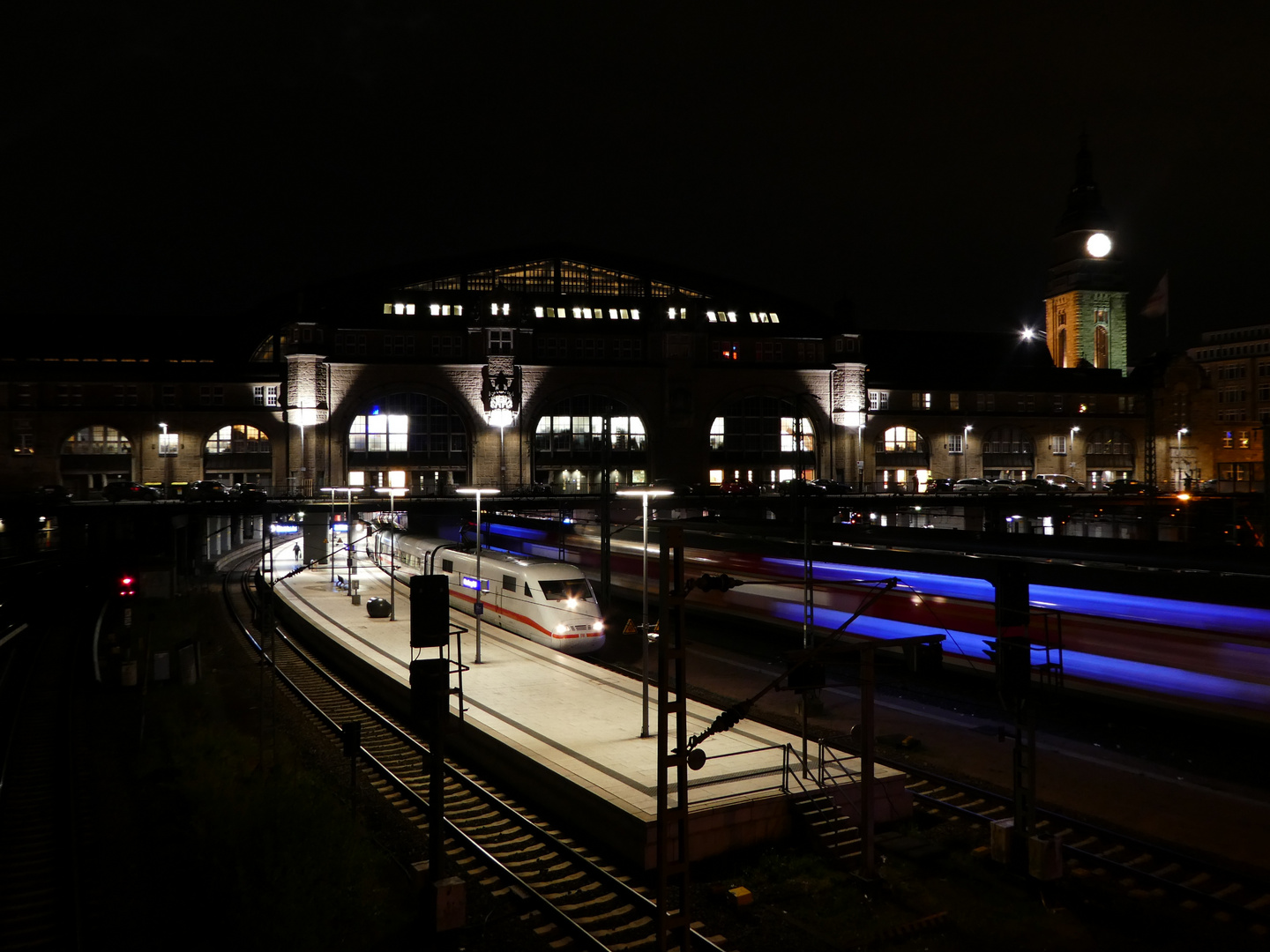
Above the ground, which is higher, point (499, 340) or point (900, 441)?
point (499, 340)

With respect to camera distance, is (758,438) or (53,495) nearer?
(53,495)

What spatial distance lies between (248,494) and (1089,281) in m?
87.2

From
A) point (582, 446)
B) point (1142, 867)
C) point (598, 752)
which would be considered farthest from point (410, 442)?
point (1142, 867)

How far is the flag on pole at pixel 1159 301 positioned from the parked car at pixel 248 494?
51228 mm

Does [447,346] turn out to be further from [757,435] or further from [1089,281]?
[1089,281]

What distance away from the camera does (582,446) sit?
224 feet

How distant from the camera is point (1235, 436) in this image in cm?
9144

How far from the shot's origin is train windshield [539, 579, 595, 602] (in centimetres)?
2702

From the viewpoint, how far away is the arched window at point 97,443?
63.1 meters

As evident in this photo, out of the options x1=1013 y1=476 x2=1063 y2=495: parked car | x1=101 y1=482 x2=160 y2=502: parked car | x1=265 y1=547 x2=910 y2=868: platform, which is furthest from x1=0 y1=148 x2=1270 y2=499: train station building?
x1=265 y1=547 x2=910 y2=868: platform

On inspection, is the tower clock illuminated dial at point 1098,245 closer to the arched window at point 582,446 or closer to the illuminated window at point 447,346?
the arched window at point 582,446

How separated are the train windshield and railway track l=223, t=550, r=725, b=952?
6548 millimetres

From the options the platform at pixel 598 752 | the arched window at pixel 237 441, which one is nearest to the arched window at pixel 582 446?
the arched window at pixel 237 441

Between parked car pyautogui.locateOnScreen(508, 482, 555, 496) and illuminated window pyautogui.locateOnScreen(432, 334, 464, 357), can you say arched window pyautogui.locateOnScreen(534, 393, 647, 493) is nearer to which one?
parked car pyautogui.locateOnScreen(508, 482, 555, 496)
